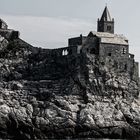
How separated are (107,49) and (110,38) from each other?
2.58 meters

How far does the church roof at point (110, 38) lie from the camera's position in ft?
356

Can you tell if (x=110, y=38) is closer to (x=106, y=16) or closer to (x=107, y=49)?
(x=107, y=49)

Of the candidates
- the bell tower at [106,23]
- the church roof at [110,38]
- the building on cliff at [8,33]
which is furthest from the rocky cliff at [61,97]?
the bell tower at [106,23]

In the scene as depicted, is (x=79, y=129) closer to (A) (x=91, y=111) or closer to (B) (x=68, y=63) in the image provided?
(A) (x=91, y=111)

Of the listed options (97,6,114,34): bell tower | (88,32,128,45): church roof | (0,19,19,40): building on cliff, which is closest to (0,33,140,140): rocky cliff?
(0,19,19,40): building on cliff

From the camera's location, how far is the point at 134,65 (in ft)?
362

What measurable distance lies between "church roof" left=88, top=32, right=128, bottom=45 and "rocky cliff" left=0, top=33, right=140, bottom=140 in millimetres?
4799

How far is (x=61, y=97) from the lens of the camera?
330 ft

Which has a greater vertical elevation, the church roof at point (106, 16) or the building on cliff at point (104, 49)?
the church roof at point (106, 16)

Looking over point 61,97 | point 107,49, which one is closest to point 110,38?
point 107,49

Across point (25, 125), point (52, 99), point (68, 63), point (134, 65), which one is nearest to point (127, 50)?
point (134, 65)

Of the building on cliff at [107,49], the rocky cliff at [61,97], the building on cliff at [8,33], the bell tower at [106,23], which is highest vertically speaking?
the bell tower at [106,23]

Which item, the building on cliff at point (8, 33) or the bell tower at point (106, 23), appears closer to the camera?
the building on cliff at point (8, 33)

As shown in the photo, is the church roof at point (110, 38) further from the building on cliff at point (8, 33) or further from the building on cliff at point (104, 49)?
the building on cliff at point (8, 33)
